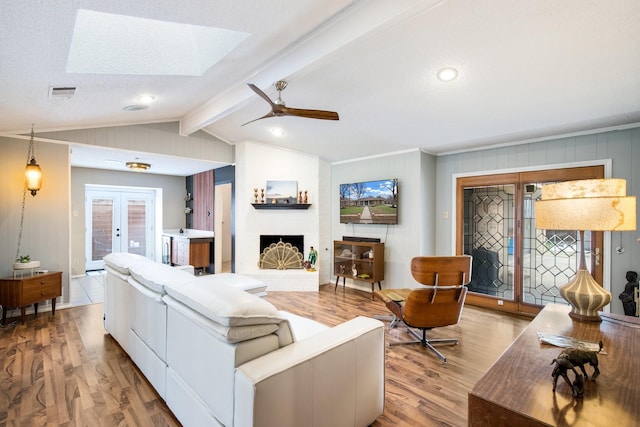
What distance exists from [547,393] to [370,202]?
441cm

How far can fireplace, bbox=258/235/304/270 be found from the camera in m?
5.76

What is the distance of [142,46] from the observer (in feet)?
8.43

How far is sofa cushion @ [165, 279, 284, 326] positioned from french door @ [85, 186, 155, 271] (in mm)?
6592

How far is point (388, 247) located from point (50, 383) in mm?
4446

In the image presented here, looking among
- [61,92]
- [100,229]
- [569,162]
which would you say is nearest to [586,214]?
[569,162]

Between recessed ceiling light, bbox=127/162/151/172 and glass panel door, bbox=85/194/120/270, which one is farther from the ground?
recessed ceiling light, bbox=127/162/151/172

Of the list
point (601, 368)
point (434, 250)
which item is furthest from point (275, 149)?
point (601, 368)

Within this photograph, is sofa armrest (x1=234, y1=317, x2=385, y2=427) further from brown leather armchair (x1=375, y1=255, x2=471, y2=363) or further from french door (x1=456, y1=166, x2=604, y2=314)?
french door (x1=456, y1=166, x2=604, y2=314)

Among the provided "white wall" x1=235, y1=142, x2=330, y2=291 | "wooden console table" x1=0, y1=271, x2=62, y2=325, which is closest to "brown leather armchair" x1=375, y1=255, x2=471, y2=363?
"white wall" x1=235, y1=142, x2=330, y2=291

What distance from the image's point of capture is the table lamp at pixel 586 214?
154 cm

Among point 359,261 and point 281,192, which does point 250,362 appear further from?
point 281,192

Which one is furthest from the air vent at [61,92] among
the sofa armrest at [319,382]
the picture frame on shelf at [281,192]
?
the picture frame on shelf at [281,192]

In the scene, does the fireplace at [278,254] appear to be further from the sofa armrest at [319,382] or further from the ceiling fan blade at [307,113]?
the sofa armrest at [319,382]

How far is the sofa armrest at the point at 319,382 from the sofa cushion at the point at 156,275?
36.4 inches
